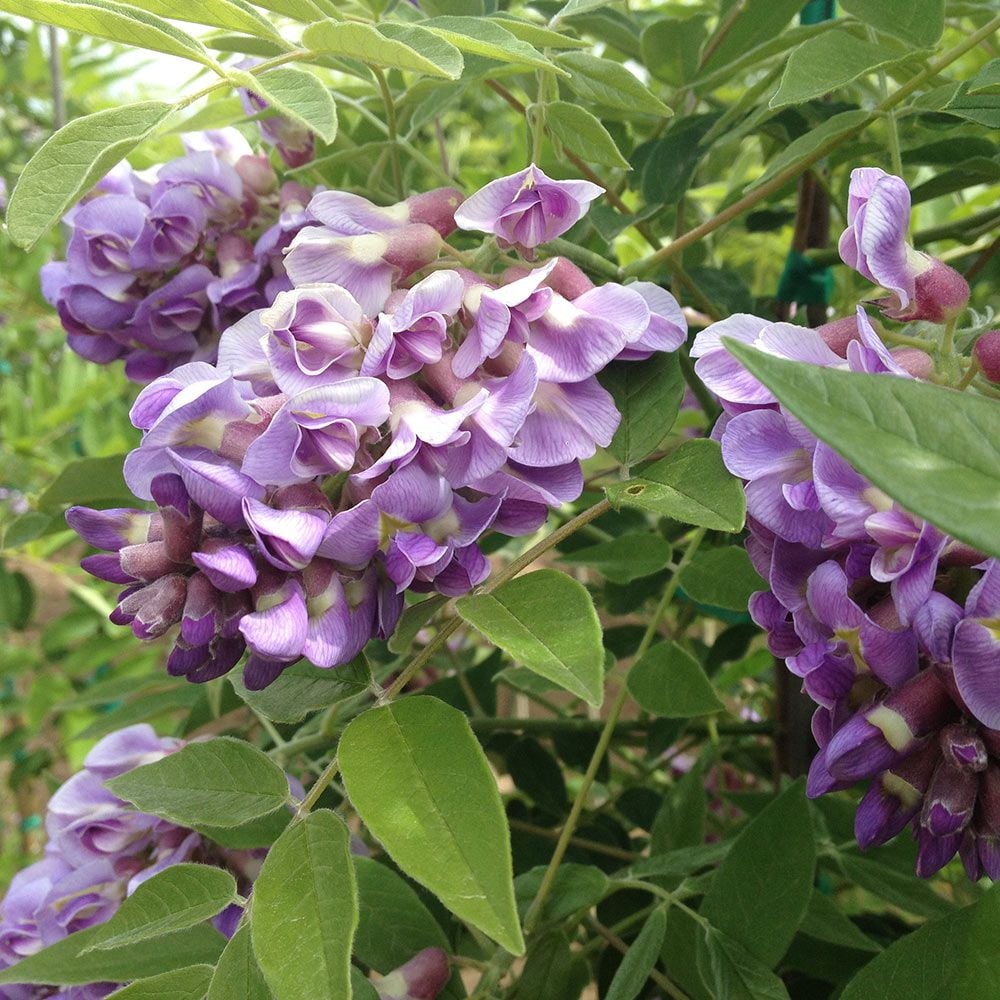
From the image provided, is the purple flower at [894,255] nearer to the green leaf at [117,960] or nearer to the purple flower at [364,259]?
the purple flower at [364,259]

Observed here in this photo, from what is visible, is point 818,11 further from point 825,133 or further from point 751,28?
point 825,133

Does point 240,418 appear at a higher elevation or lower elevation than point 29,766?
higher

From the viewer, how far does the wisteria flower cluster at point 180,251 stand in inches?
20.2

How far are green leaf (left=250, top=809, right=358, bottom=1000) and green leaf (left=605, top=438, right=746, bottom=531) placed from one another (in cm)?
15

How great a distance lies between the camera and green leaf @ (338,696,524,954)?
275 millimetres

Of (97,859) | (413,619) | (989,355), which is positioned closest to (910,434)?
(989,355)

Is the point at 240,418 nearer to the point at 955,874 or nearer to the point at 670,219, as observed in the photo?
the point at 670,219

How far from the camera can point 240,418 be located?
0.36 meters

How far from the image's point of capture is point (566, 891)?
0.48 meters

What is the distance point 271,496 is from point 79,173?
12 centimetres

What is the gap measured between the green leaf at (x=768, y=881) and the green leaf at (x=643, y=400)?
165mm

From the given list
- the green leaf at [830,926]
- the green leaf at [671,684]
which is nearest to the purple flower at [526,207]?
the green leaf at [671,684]

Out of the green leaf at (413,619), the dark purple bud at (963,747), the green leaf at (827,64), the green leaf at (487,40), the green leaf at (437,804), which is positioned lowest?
the green leaf at (413,619)

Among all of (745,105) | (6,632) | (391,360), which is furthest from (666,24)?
(6,632)
